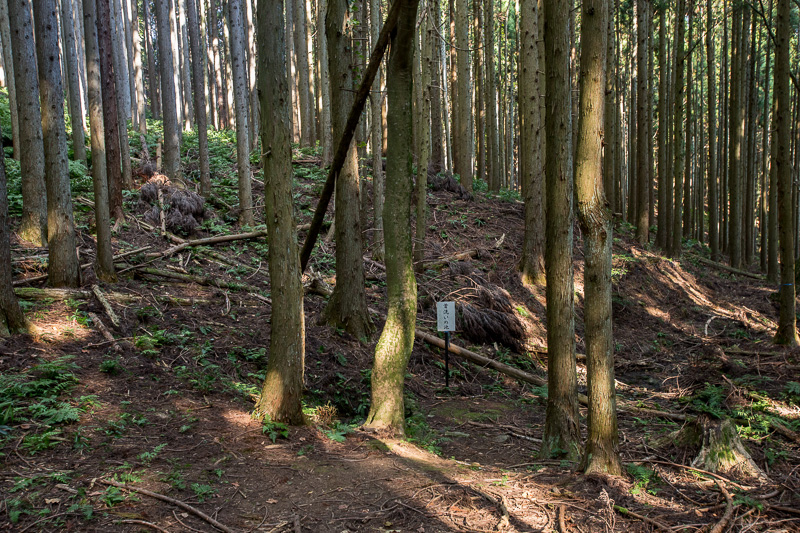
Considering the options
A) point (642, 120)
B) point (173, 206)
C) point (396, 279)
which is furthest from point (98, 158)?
point (642, 120)

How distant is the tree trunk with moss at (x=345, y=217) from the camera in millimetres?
7742

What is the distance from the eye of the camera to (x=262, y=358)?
289 inches

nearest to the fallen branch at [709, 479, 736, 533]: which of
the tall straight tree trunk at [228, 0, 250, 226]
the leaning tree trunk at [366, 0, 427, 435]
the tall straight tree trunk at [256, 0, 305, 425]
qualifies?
the leaning tree trunk at [366, 0, 427, 435]

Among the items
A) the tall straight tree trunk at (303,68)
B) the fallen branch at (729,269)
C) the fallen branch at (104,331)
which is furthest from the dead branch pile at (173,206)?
the fallen branch at (729,269)

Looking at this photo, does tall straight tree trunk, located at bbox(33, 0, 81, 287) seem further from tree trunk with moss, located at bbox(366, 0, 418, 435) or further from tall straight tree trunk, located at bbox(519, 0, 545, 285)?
tall straight tree trunk, located at bbox(519, 0, 545, 285)

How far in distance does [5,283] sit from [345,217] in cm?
435

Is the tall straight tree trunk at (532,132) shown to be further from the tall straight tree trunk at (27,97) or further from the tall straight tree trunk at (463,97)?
the tall straight tree trunk at (27,97)

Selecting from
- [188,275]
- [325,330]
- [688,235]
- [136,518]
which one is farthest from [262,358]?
[688,235]

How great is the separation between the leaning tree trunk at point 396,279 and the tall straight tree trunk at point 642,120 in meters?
16.2

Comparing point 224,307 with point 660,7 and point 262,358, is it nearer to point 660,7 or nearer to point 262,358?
point 262,358

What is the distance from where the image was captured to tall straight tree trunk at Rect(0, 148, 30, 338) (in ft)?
19.6

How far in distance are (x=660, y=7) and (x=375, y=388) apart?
21198 mm

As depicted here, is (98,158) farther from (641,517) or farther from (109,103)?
(641,517)

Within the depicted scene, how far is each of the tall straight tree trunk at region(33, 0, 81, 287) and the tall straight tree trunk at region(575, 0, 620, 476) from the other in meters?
7.26
